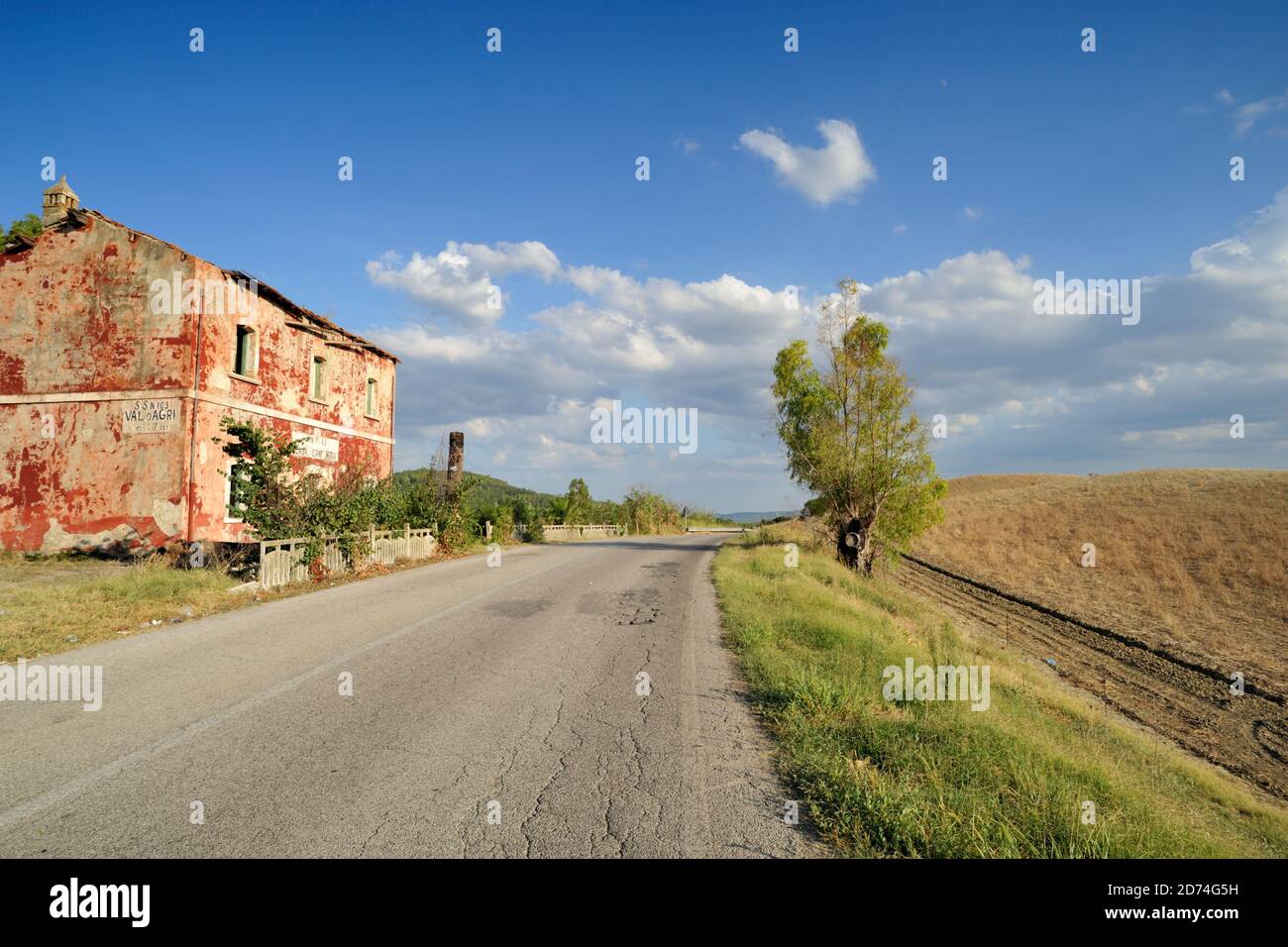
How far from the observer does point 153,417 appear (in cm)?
1656

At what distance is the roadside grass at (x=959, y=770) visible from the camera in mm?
3504

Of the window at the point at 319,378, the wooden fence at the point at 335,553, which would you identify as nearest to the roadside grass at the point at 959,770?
the wooden fence at the point at 335,553

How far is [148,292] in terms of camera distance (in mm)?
17031

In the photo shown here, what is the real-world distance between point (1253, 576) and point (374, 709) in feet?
99.7

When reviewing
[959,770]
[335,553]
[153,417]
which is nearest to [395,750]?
[959,770]

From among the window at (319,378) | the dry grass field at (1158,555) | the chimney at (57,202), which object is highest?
the chimney at (57,202)

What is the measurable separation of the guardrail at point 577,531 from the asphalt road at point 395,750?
2696 centimetres

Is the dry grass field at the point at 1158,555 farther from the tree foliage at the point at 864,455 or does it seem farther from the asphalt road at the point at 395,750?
the asphalt road at the point at 395,750

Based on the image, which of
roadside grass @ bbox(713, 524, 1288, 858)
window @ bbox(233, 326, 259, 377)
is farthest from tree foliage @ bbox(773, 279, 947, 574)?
window @ bbox(233, 326, 259, 377)

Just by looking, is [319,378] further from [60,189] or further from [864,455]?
[864,455]

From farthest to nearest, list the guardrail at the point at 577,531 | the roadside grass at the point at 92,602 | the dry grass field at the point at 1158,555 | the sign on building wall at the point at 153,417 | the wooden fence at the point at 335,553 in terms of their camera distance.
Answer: the guardrail at the point at 577,531, the dry grass field at the point at 1158,555, the sign on building wall at the point at 153,417, the wooden fence at the point at 335,553, the roadside grass at the point at 92,602
